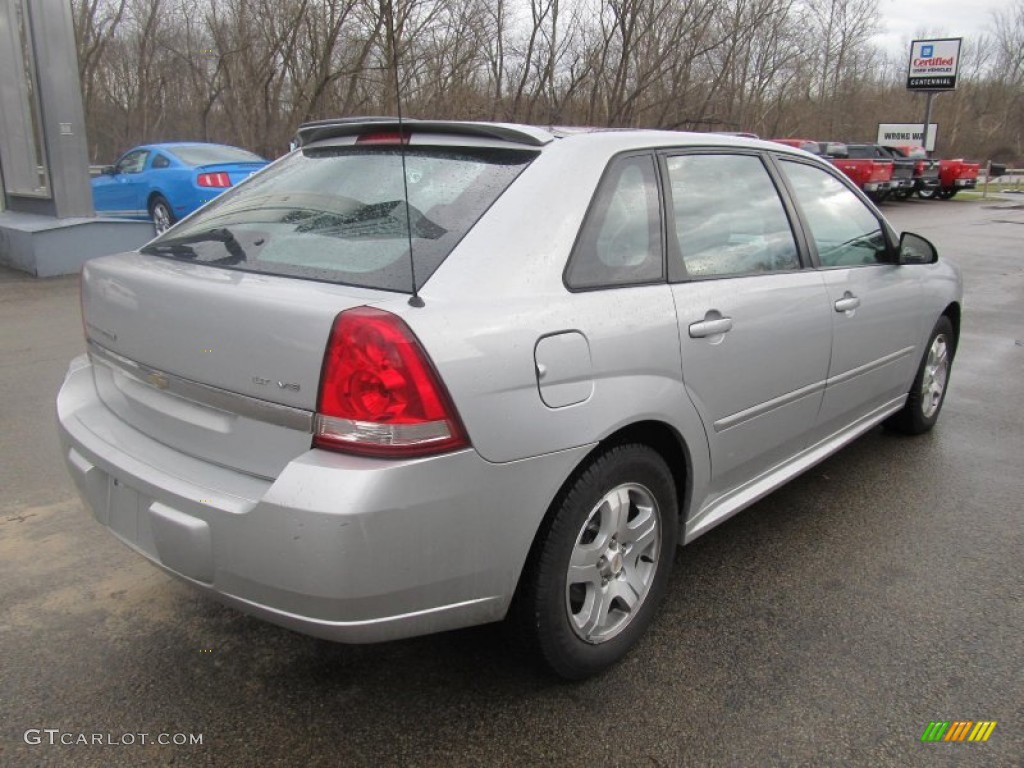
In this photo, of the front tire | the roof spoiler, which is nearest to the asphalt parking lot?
the front tire

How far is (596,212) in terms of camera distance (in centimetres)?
244

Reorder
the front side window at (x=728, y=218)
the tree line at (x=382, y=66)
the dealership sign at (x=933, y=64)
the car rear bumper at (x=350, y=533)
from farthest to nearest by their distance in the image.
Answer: the dealership sign at (x=933, y=64)
the tree line at (x=382, y=66)
the front side window at (x=728, y=218)
the car rear bumper at (x=350, y=533)

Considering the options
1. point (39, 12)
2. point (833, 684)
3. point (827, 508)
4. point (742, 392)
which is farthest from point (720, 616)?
point (39, 12)

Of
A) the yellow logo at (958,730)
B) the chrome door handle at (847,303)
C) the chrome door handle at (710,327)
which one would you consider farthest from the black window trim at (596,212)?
the yellow logo at (958,730)

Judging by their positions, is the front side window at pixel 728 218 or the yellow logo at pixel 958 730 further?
the front side window at pixel 728 218

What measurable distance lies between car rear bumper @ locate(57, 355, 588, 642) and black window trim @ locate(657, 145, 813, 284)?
85 cm

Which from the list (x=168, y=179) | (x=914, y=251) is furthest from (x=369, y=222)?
(x=168, y=179)

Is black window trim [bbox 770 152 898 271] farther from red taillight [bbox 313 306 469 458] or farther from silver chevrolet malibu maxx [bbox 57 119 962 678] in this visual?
red taillight [bbox 313 306 469 458]

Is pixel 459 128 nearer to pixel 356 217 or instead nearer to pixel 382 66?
pixel 356 217

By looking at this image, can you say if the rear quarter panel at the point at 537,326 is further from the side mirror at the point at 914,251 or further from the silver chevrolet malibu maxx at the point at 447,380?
the side mirror at the point at 914,251

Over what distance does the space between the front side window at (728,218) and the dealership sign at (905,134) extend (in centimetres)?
3671

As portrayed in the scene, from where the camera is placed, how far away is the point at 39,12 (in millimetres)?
9305

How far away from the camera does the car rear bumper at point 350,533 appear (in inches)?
73.3

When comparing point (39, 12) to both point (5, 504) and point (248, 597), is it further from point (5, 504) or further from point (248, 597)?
point (248, 597)
